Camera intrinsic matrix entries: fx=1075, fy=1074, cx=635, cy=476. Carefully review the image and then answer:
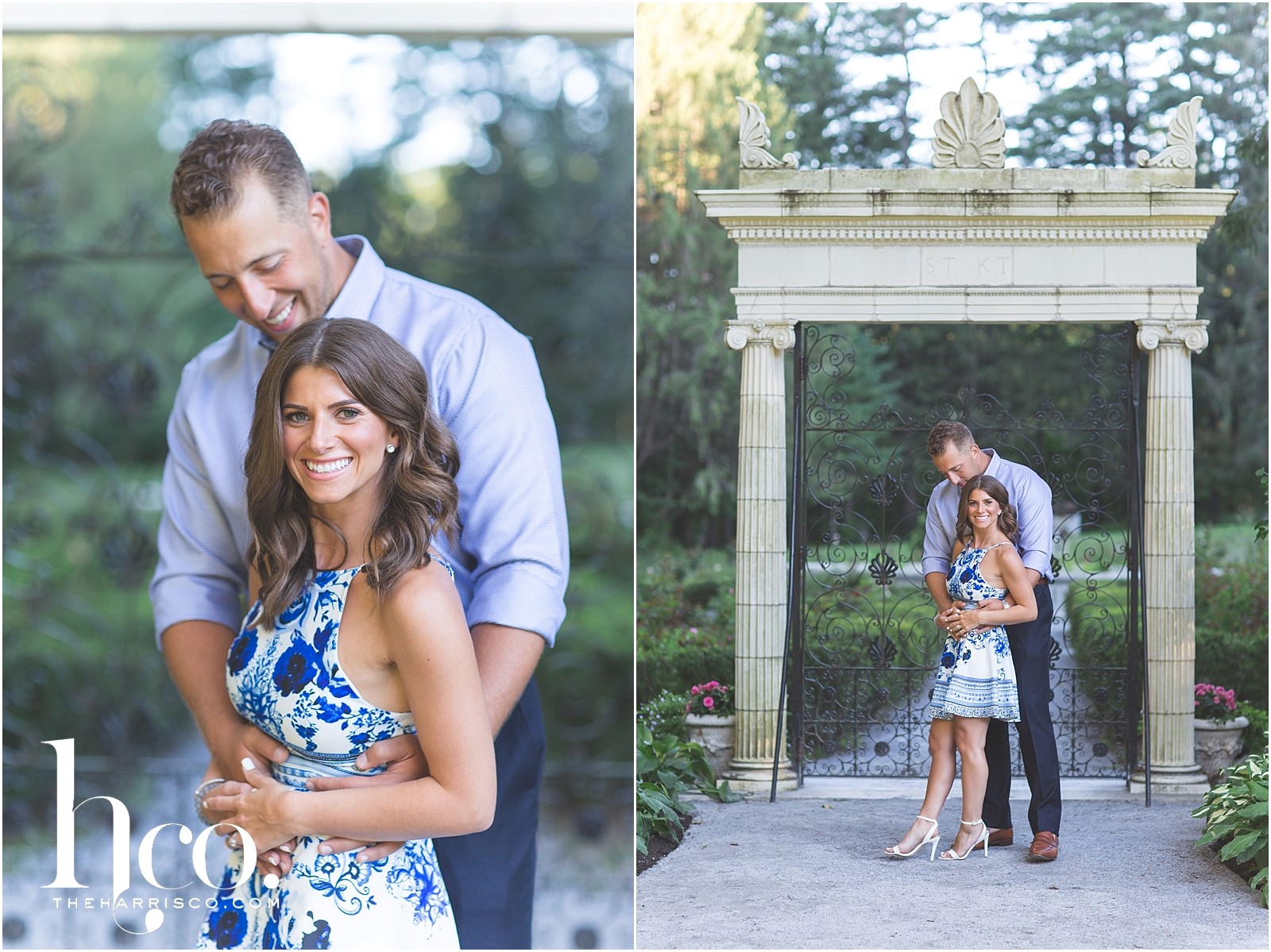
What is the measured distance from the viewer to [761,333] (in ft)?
7.93

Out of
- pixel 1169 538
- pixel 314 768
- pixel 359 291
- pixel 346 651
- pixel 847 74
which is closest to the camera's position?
pixel 346 651

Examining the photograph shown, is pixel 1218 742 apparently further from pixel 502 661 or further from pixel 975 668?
pixel 502 661

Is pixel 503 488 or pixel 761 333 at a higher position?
pixel 761 333

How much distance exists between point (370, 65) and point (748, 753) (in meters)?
2.30

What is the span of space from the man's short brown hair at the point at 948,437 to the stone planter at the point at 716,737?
0.78 metres

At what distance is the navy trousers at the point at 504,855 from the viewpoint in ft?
7.52

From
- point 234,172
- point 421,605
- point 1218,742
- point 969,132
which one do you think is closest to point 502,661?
point 421,605

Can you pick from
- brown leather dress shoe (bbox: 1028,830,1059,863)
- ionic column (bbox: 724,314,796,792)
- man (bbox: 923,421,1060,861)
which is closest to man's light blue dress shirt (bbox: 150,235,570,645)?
ionic column (bbox: 724,314,796,792)

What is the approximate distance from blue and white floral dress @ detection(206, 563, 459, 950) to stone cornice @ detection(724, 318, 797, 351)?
1021 millimetres

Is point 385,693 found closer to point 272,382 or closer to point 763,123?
point 272,382

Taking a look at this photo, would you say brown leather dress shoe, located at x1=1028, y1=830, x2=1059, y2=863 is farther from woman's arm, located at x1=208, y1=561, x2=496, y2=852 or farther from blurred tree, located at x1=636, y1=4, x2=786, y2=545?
woman's arm, located at x1=208, y1=561, x2=496, y2=852

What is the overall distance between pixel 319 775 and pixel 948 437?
1453 mm

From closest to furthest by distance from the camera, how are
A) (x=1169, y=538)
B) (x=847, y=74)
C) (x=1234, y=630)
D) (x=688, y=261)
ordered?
(x=1169, y=538)
(x=1234, y=630)
(x=847, y=74)
(x=688, y=261)

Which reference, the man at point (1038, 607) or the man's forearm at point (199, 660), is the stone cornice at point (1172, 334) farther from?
the man's forearm at point (199, 660)
